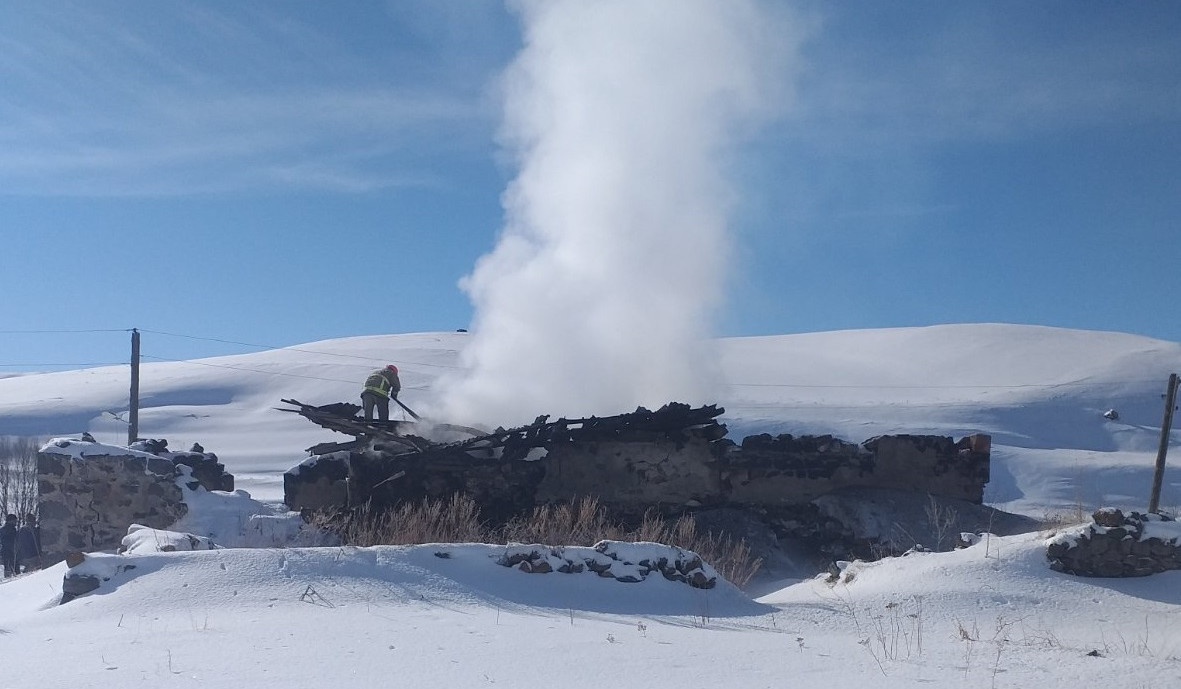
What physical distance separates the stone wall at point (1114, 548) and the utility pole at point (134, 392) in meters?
22.1

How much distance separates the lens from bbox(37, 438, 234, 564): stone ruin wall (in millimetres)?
14766

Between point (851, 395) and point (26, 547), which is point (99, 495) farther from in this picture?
point (851, 395)

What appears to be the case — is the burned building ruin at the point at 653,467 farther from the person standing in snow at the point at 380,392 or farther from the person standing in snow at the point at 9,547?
the person standing in snow at the point at 9,547

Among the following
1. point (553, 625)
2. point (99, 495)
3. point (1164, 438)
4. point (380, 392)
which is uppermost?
point (380, 392)

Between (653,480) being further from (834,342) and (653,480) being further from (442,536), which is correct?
(834,342)

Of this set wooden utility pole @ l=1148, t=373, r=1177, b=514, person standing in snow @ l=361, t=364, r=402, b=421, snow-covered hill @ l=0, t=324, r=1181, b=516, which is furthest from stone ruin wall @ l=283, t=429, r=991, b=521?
snow-covered hill @ l=0, t=324, r=1181, b=516

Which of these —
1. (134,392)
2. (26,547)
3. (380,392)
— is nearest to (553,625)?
(380,392)

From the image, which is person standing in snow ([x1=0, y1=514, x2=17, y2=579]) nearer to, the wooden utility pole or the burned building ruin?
the burned building ruin

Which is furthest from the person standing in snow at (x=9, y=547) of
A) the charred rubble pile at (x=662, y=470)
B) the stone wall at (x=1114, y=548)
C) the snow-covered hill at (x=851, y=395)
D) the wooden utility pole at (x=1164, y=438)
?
the wooden utility pole at (x=1164, y=438)

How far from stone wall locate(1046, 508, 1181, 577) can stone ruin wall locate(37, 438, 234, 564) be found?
10.9 meters

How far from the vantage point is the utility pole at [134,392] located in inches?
1062

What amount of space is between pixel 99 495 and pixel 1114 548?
12.4 m

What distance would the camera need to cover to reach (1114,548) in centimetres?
980

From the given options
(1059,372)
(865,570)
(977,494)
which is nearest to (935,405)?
(1059,372)
